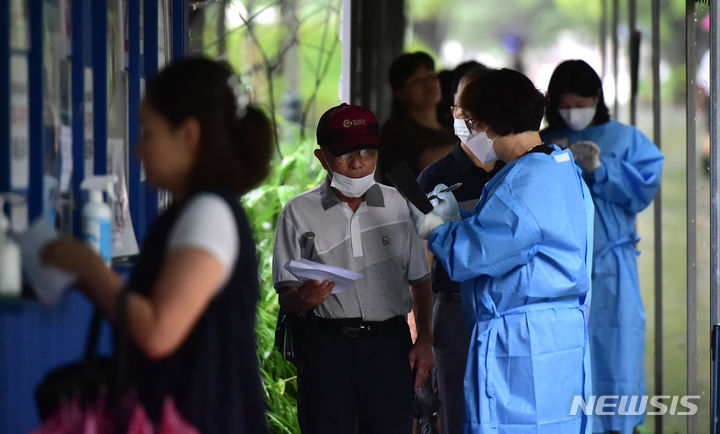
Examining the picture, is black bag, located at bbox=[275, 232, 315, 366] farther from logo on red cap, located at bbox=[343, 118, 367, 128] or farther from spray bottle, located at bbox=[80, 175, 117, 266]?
spray bottle, located at bbox=[80, 175, 117, 266]

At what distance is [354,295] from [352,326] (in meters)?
0.10

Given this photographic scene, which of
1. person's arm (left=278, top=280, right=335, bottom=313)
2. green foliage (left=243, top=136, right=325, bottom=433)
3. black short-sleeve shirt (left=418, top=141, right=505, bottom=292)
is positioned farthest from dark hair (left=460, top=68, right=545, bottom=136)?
green foliage (left=243, top=136, right=325, bottom=433)

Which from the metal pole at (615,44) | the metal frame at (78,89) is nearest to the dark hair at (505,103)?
the metal frame at (78,89)

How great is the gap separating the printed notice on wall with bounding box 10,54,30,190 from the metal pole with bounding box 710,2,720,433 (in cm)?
237

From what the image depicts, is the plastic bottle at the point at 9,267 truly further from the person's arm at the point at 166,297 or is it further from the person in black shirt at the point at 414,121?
the person in black shirt at the point at 414,121

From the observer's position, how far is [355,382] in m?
3.49

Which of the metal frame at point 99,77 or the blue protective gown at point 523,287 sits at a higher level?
the metal frame at point 99,77

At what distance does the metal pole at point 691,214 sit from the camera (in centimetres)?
449

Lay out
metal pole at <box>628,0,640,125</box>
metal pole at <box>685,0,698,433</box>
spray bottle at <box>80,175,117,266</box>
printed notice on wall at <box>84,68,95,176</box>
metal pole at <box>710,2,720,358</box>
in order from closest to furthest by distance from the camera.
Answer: spray bottle at <box>80,175,117,266</box>, printed notice on wall at <box>84,68,95,176</box>, metal pole at <box>710,2,720,358</box>, metal pole at <box>685,0,698,433</box>, metal pole at <box>628,0,640,125</box>

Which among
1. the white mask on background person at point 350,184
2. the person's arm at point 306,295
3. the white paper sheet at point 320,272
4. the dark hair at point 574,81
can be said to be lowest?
the person's arm at point 306,295

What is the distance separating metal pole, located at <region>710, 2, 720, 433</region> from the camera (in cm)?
381

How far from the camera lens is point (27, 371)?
2.38m

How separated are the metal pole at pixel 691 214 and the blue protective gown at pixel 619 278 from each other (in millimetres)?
505

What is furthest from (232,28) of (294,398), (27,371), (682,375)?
(27,371)
